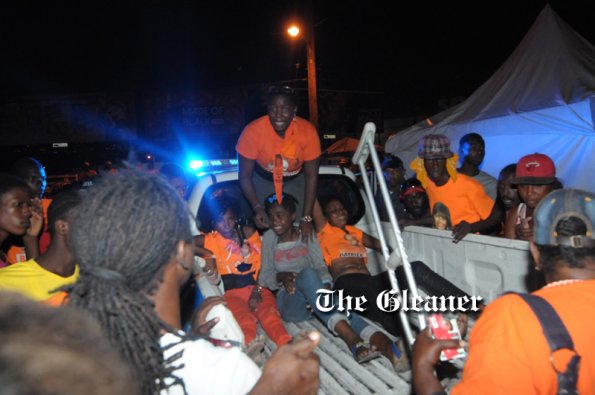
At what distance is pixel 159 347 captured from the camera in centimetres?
131

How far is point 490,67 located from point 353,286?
23.0 m

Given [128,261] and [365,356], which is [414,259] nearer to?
[365,356]

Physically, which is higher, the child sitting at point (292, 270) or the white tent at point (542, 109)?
the white tent at point (542, 109)

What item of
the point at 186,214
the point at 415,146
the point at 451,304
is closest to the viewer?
the point at 186,214


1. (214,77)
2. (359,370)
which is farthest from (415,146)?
(214,77)

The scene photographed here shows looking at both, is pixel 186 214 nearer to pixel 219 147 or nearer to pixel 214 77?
pixel 219 147

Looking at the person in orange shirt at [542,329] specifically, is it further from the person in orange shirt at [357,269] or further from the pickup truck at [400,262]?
the person in orange shirt at [357,269]

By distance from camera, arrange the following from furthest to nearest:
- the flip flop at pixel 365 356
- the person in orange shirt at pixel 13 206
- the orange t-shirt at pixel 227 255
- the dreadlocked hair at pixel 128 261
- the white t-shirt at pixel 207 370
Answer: the orange t-shirt at pixel 227 255 < the person in orange shirt at pixel 13 206 < the flip flop at pixel 365 356 < the white t-shirt at pixel 207 370 < the dreadlocked hair at pixel 128 261

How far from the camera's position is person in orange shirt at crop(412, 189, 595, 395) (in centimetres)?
145

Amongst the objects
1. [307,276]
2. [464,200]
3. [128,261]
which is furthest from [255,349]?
[464,200]

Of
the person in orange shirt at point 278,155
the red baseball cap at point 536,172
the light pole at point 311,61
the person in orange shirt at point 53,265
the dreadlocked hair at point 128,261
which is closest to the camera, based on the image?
the dreadlocked hair at point 128,261

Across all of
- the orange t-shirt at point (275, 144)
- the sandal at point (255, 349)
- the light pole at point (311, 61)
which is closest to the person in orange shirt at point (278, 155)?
the orange t-shirt at point (275, 144)

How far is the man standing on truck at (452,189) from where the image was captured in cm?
433

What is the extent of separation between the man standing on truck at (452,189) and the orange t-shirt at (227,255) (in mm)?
2115
